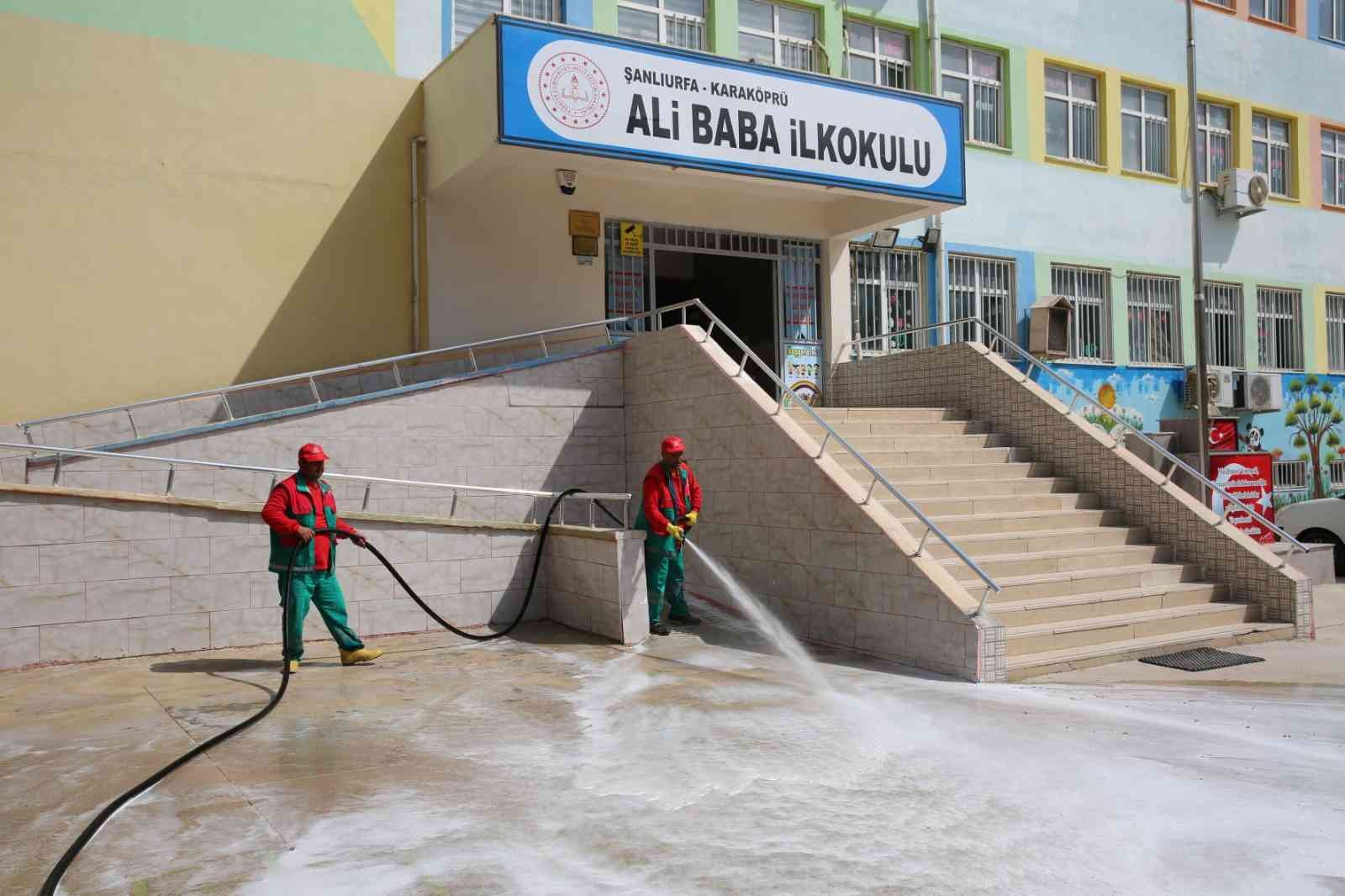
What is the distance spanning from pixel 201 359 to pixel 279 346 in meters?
0.86

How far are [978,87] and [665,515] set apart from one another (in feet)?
38.9

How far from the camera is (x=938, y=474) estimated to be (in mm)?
11539

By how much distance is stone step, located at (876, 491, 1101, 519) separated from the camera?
1054 cm

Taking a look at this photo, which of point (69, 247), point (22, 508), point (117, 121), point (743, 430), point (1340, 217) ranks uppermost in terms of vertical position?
point (1340, 217)

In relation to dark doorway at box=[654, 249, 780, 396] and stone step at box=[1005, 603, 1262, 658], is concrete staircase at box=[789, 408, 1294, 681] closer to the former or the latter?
stone step at box=[1005, 603, 1262, 658]

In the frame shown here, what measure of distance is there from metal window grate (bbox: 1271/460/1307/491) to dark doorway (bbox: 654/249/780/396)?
36.6 ft

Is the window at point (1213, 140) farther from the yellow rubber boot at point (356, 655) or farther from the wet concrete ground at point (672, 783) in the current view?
the yellow rubber boot at point (356, 655)

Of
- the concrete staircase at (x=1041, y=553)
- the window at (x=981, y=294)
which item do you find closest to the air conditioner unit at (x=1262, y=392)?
the window at (x=981, y=294)

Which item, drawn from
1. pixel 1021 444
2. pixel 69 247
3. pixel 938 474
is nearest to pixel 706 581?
pixel 938 474

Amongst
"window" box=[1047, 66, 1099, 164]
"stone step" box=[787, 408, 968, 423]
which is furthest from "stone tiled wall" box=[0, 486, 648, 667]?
"window" box=[1047, 66, 1099, 164]

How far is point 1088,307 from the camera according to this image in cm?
1892

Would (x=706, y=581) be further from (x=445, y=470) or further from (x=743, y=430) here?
(x=445, y=470)

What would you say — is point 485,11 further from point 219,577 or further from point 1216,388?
point 1216,388

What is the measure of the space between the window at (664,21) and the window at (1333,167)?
15211mm
